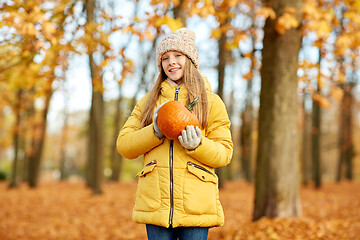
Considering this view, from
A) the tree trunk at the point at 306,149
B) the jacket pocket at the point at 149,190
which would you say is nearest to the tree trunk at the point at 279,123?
the jacket pocket at the point at 149,190

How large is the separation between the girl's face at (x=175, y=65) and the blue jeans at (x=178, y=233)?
1.04 meters

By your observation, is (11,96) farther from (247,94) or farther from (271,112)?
(271,112)

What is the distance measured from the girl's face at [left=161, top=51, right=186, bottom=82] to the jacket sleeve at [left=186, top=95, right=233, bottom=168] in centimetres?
32

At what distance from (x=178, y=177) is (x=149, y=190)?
8.6 inches

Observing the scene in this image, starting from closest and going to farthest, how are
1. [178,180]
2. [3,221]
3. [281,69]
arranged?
[178,180]
[281,69]
[3,221]

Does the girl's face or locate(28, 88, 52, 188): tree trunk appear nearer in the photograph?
the girl's face

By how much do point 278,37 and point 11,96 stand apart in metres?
17.2

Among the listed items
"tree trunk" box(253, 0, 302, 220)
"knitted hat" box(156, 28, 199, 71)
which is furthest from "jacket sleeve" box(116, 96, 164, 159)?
"tree trunk" box(253, 0, 302, 220)

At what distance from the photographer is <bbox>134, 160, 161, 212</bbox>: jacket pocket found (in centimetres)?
228

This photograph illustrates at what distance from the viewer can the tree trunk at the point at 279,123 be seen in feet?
21.3

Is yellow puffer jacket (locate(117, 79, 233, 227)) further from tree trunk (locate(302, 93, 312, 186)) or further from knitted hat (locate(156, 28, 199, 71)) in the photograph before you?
tree trunk (locate(302, 93, 312, 186))

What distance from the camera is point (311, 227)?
19.5 feet

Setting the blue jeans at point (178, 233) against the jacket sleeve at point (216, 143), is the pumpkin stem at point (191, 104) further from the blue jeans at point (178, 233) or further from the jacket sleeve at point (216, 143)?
the blue jeans at point (178, 233)

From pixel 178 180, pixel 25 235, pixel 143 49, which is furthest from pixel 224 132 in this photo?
pixel 143 49
